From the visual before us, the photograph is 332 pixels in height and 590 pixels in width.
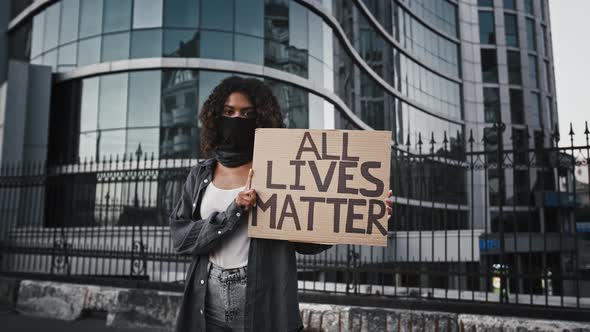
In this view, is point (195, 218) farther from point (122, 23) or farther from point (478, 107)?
point (478, 107)

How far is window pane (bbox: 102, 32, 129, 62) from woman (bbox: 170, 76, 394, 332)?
17.1m

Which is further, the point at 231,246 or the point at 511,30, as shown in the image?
the point at 511,30

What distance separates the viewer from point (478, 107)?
40250 millimetres

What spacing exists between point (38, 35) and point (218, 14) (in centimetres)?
849

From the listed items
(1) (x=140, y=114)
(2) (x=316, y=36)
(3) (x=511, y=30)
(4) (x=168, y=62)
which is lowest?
Result: (1) (x=140, y=114)

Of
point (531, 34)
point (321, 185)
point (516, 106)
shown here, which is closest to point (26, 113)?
point (321, 185)

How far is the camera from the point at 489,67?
42.4 m

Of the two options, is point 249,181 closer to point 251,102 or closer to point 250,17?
point 251,102

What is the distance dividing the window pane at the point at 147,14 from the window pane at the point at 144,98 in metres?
1.81

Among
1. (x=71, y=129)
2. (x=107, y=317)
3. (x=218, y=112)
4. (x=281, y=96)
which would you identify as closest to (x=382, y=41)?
(x=281, y=96)

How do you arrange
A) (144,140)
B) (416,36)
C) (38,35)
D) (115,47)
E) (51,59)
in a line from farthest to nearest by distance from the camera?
1. (416,36)
2. (38,35)
3. (51,59)
4. (115,47)
5. (144,140)

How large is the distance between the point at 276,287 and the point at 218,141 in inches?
34.8

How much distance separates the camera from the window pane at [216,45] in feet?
59.4

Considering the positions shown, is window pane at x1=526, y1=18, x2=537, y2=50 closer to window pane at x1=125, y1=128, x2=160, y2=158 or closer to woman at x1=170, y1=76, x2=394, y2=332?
window pane at x1=125, y1=128, x2=160, y2=158
